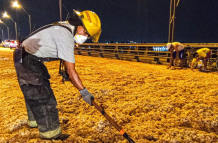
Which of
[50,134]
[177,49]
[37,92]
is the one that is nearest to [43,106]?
[37,92]

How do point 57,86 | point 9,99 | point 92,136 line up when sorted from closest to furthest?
point 92,136 → point 9,99 → point 57,86

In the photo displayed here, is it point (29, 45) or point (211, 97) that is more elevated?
point (29, 45)

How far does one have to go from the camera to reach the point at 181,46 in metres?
8.44

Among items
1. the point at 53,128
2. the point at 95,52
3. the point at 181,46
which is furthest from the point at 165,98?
the point at 95,52

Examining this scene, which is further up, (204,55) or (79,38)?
(79,38)

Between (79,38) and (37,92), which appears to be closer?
(37,92)

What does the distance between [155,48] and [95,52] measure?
715 centimetres

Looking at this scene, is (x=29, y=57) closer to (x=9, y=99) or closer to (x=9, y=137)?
(x=9, y=137)

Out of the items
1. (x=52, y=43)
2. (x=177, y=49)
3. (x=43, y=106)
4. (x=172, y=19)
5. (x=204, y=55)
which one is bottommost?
(x=43, y=106)

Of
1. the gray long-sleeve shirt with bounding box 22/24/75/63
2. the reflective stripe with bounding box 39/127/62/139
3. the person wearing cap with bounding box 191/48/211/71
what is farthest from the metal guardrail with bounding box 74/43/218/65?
the reflective stripe with bounding box 39/127/62/139

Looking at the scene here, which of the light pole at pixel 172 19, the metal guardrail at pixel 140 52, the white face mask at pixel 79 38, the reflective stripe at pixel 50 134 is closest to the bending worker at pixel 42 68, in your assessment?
the reflective stripe at pixel 50 134

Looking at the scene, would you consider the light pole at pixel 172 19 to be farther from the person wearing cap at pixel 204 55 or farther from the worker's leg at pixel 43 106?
the worker's leg at pixel 43 106

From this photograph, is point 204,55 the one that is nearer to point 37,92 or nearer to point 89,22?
point 89,22

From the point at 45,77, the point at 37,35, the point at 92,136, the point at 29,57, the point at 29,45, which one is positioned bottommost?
the point at 92,136
